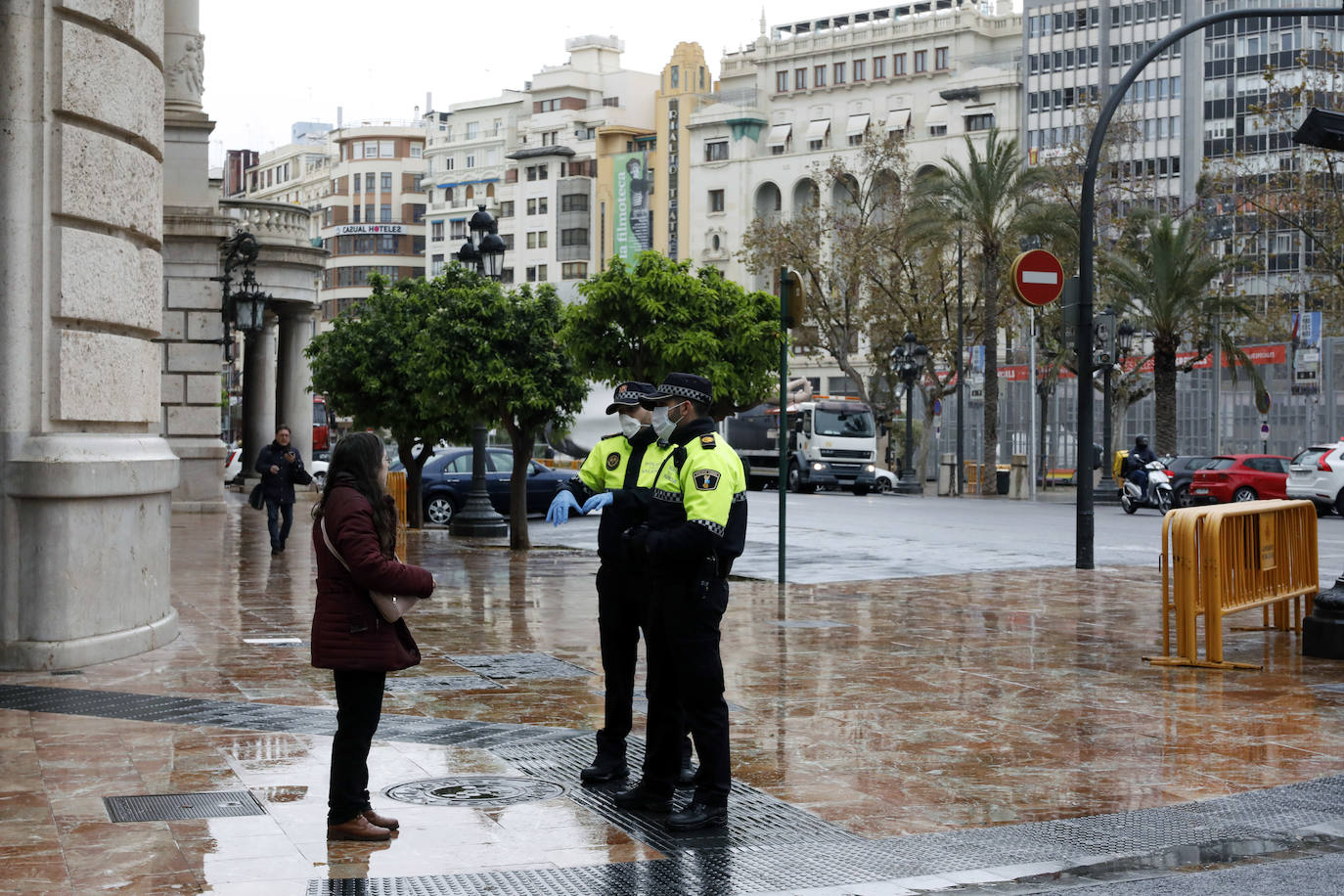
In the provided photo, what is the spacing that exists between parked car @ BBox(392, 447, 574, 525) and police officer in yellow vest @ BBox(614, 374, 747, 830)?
22.5m

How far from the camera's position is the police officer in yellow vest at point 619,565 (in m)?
7.21

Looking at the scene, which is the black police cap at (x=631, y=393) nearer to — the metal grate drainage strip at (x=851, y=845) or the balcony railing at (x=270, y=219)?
the metal grate drainage strip at (x=851, y=845)

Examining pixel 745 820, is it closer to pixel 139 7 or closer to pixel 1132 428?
pixel 139 7

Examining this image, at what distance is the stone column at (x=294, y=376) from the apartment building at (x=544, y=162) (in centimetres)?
6638

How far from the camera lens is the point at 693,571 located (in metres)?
6.77

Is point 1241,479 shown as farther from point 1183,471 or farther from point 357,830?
point 357,830

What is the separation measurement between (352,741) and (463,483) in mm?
23971

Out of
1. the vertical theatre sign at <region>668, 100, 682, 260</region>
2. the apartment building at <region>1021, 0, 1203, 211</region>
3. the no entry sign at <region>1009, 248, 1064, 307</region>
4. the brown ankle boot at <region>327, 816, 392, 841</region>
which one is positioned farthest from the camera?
the vertical theatre sign at <region>668, 100, 682, 260</region>

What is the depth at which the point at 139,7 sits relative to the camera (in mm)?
11062

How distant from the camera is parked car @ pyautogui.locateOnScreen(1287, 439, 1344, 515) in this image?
33.4 m

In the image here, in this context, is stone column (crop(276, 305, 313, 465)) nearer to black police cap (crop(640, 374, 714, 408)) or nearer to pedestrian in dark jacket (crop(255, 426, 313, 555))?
pedestrian in dark jacket (crop(255, 426, 313, 555))

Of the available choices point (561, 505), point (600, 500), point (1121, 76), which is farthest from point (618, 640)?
point (1121, 76)

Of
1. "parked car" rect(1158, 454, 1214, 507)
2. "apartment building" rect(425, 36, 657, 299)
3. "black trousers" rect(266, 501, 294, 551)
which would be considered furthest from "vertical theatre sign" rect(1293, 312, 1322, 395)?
"apartment building" rect(425, 36, 657, 299)

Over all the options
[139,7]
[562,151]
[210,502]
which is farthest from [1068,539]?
[562,151]
